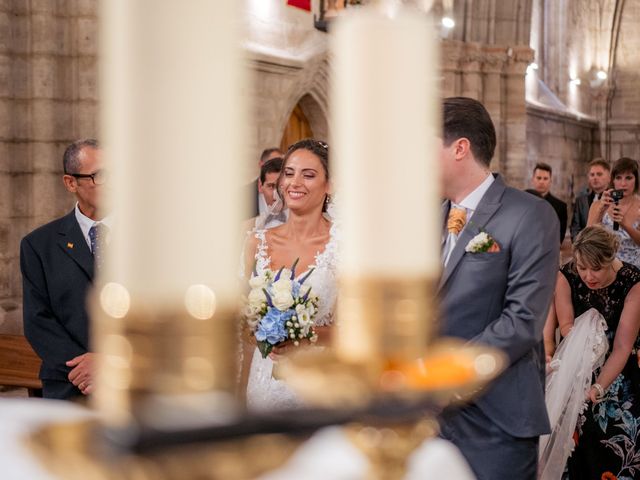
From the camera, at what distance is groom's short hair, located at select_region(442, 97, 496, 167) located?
286 centimetres

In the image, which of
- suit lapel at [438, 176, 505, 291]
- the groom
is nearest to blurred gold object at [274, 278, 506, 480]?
the groom

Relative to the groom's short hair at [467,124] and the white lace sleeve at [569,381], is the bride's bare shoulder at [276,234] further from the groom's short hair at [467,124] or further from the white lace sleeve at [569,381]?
the white lace sleeve at [569,381]

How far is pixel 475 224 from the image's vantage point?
296 centimetres

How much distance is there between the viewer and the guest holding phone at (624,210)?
764cm

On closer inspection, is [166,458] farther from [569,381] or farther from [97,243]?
[569,381]

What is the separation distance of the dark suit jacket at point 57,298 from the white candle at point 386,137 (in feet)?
11.4

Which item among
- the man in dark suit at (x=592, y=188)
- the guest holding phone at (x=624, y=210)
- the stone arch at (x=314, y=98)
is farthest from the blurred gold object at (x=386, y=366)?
the stone arch at (x=314, y=98)

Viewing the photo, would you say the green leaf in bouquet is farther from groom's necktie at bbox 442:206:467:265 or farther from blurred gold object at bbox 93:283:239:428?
blurred gold object at bbox 93:283:239:428

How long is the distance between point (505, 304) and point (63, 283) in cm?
185

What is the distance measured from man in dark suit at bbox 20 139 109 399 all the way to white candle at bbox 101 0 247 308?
3.45 meters

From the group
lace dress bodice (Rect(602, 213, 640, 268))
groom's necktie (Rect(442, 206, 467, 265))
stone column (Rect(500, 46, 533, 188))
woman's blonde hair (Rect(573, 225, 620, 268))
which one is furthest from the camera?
stone column (Rect(500, 46, 533, 188))

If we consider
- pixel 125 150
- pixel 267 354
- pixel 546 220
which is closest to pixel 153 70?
pixel 125 150

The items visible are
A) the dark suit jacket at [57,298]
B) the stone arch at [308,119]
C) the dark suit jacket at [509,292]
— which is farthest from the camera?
the stone arch at [308,119]

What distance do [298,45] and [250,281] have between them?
29.1ft
